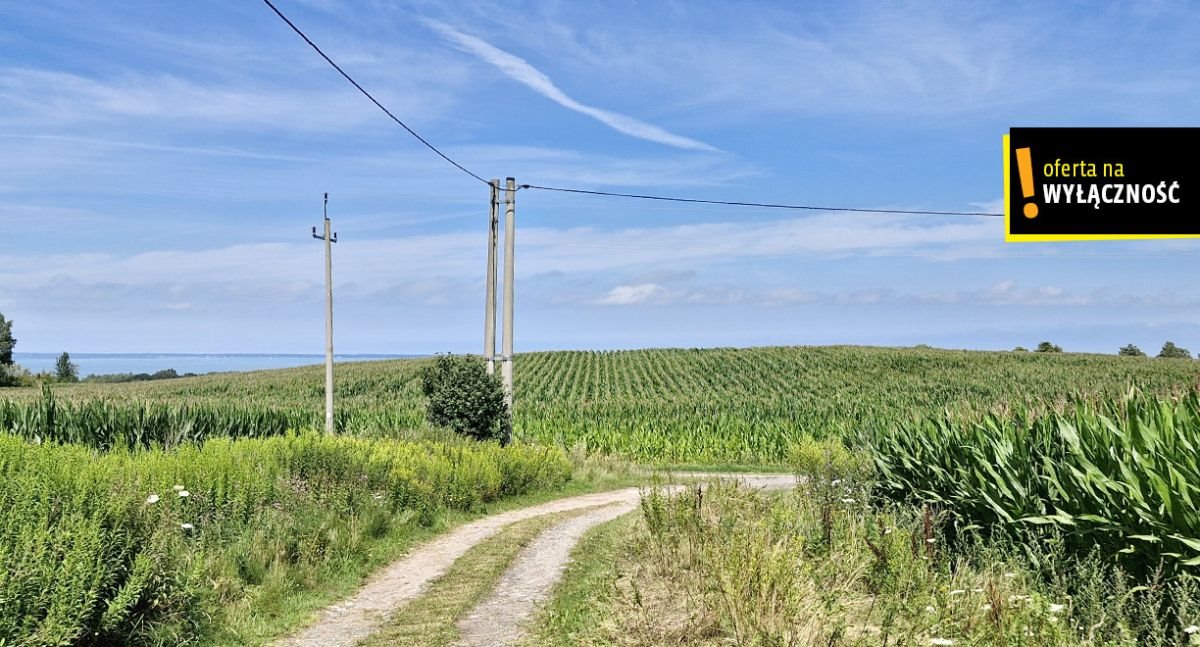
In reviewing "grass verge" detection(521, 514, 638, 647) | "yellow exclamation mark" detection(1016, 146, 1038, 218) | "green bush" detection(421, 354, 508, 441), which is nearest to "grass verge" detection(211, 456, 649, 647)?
"grass verge" detection(521, 514, 638, 647)

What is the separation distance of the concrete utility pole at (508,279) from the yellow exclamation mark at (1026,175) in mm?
12616

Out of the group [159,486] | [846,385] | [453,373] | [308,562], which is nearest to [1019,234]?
[453,373]

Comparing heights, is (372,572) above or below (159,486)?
below

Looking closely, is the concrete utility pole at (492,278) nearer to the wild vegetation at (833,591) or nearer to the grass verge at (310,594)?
the grass verge at (310,594)

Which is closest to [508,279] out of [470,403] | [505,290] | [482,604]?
[505,290]

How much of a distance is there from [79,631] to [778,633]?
5.17 metres

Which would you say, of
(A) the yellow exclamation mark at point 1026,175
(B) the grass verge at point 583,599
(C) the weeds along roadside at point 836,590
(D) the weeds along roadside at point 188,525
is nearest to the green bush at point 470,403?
(D) the weeds along roadside at point 188,525

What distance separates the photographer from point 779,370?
81.0 meters

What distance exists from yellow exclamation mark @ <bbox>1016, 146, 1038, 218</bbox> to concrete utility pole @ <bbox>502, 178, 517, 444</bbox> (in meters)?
12.6

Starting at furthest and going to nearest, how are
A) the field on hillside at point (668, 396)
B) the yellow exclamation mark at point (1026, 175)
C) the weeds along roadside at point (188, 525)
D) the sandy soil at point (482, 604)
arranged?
the field on hillside at point (668, 396), the yellow exclamation mark at point (1026, 175), the sandy soil at point (482, 604), the weeds along roadside at point (188, 525)

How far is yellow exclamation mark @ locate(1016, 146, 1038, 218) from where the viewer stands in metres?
19.7

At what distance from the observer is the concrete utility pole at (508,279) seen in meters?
25.0

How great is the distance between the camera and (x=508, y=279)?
2497cm

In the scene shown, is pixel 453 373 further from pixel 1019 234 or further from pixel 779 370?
pixel 779 370
